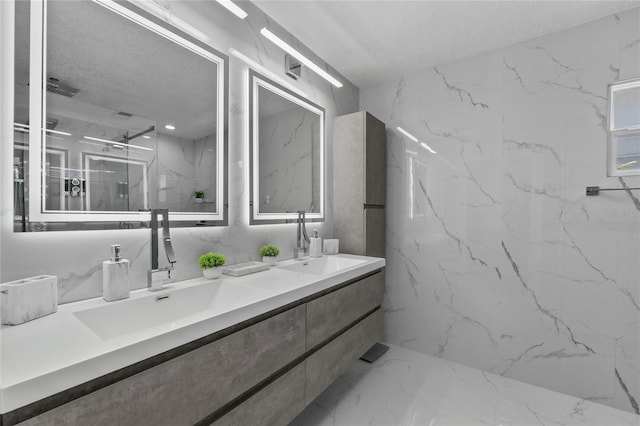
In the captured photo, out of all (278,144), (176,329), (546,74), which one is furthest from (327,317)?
(546,74)

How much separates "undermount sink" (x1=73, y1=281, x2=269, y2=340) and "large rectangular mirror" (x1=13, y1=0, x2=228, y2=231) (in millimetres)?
330

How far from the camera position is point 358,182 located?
7.73 ft

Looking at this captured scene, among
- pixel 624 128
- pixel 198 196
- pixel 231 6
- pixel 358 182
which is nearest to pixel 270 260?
pixel 198 196

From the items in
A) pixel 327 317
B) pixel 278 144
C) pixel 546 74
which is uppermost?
pixel 546 74

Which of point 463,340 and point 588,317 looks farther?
point 463,340

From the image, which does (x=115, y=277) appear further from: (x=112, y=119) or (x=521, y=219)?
(x=521, y=219)

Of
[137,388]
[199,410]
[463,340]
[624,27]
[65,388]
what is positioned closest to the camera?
[65,388]

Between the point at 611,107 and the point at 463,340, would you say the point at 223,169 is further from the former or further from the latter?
the point at 611,107

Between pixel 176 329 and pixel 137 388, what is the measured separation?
0.16 meters

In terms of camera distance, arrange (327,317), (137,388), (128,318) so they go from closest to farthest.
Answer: (137,388), (128,318), (327,317)

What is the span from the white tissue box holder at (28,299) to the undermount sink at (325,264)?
46.5 inches

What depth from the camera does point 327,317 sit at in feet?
4.88

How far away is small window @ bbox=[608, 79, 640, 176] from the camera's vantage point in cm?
179

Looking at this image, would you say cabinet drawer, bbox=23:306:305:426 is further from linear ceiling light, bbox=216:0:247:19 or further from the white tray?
linear ceiling light, bbox=216:0:247:19
